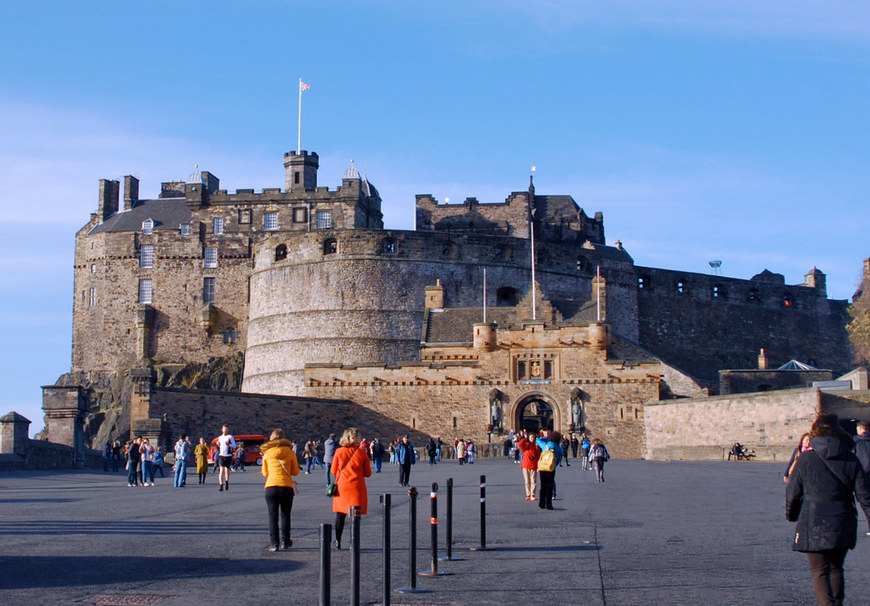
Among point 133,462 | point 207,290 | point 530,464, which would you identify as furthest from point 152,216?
point 530,464

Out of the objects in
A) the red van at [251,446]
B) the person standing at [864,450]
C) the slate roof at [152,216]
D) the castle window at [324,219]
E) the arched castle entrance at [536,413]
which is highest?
the slate roof at [152,216]

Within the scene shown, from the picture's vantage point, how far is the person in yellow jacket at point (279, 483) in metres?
10.6

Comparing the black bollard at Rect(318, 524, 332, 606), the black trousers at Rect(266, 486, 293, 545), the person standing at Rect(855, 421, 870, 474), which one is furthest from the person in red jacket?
the black bollard at Rect(318, 524, 332, 606)

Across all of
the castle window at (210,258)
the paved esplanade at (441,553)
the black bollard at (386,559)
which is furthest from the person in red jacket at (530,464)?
the castle window at (210,258)

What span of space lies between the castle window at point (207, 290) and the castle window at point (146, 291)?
260 cm

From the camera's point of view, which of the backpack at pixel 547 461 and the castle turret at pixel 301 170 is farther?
the castle turret at pixel 301 170

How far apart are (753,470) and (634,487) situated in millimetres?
7710

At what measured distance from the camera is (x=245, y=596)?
26.6 ft

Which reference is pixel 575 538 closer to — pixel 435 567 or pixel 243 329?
pixel 435 567

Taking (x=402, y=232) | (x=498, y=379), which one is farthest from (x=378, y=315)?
(x=498, y=379)

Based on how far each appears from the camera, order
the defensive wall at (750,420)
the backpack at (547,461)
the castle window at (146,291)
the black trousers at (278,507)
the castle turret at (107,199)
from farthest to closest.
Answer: the castle turret at (107,199), the castle window at (146,291), the defensive wall at (750,420), the backpack at (547,461), the black trousers at (278,507)

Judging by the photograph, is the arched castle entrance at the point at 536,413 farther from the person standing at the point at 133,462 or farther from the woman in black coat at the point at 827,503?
the woman in black coat at the point at 827,503

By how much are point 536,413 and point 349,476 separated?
120 feet

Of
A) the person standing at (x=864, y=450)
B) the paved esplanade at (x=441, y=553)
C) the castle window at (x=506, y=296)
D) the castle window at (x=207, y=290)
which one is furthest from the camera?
the castle window at (x=207, y=290)
